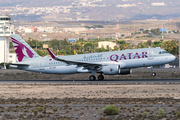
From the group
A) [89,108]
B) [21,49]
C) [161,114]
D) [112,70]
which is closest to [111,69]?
[112,70]

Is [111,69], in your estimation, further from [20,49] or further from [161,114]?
[161,114]

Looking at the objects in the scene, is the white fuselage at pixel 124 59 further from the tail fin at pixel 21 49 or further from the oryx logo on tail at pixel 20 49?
the oryx logo on tail at pixel 20 49

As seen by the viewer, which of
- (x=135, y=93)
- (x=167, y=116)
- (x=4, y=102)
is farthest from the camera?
(x=135, y=93)

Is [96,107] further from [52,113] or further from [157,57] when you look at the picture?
[157,57]

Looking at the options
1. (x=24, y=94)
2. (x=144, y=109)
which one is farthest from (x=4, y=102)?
(x=144, y=109)

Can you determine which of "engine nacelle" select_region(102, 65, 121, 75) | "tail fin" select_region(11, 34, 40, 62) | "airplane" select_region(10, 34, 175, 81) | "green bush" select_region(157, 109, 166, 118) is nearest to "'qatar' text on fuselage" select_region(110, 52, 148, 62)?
"airplane" select_region(10, 34, 175, 81)

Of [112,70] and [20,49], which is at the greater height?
[20,49]

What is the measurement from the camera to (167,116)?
1948cm

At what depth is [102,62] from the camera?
44.6 metres

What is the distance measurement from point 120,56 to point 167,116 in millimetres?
24839

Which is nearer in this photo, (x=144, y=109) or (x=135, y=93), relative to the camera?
(x=144, y=109)

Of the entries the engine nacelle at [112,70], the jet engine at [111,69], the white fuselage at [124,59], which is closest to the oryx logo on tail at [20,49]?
the white fuselage at [124,59]

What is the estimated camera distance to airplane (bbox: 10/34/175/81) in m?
43.6

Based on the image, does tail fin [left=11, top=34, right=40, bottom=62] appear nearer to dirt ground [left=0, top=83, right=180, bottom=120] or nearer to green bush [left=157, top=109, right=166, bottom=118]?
dirt ground [left=0, top=83, right=180, bottom=120]
